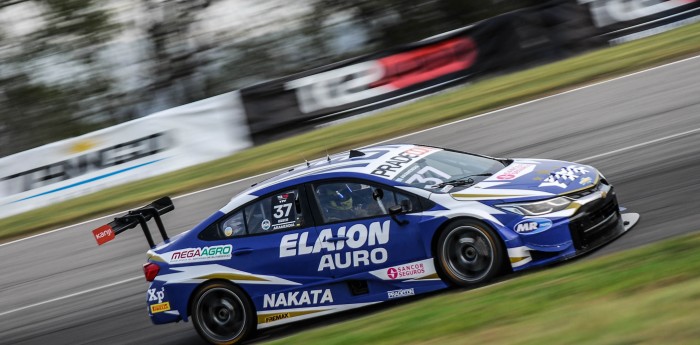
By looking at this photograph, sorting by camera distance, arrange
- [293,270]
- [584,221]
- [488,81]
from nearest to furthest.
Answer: [584,221]
[293,270]
[488,81]

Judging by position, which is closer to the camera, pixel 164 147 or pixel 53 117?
pixel 164 147

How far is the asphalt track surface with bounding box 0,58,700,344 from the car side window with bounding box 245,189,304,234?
3.37 feet

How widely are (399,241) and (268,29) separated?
726 inches

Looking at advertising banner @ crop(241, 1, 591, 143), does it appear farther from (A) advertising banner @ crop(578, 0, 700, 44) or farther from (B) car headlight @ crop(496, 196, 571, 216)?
(B) car headlight @ crop(496, 196, 571, 216)

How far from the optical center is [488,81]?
1792cm

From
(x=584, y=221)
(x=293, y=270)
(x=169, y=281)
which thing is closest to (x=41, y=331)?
(x=169, y=281)

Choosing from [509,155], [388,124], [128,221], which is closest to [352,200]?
[128,221]

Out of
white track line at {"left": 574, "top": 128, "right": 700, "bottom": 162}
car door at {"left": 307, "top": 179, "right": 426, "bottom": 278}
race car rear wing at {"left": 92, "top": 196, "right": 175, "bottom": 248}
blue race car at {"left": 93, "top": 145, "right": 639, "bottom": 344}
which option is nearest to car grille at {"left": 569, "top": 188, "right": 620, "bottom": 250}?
blue race car at {"left": 93, "top": 145, "right": 639, "bottom": 344}

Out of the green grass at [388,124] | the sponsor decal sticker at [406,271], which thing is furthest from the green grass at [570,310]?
the green grass at [388,124]

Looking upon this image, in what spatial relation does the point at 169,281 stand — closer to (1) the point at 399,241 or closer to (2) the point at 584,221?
(1) the point at 399,241

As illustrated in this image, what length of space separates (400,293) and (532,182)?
150cm

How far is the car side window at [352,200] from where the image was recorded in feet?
26.8

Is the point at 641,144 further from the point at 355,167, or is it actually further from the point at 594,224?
the point at 355,167

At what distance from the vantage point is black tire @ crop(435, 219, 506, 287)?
25.3ft
